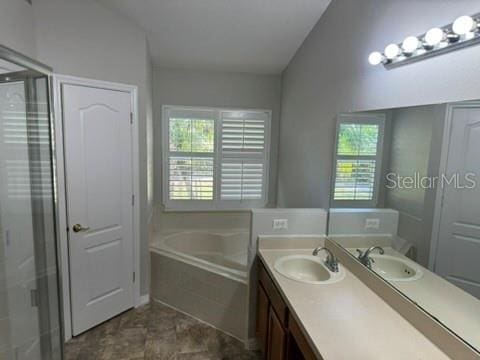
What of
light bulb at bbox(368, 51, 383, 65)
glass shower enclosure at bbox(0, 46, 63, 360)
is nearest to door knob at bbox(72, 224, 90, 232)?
glass shower enclosure at bbox(0, 46, 63, 360)

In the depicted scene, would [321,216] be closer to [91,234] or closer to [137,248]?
[137,248]

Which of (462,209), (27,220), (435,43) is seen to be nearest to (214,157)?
(27,220)

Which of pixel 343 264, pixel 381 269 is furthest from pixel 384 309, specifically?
pixel 343 264

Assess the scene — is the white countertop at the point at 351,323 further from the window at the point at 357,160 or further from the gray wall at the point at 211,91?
the gray wall at the point at 211,91

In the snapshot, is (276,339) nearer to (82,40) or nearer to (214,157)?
(214,157)

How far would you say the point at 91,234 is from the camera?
8.62 ft

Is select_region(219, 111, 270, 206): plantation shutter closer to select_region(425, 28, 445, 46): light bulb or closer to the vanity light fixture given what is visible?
the vanity light fixture

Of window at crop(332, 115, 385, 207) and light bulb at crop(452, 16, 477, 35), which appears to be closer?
light bulb at crop(452, 16, 477, 35)

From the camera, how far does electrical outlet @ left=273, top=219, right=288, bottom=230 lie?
2.42 meters

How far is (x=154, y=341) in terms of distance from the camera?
2.59 m

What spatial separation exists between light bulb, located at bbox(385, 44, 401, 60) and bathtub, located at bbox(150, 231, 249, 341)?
75.1 inches

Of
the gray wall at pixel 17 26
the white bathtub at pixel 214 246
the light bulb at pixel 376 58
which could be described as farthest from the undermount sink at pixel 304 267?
the gray wall at pixel 17 26

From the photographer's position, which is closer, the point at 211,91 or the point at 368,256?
the point at 368,256

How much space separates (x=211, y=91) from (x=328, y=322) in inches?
117
